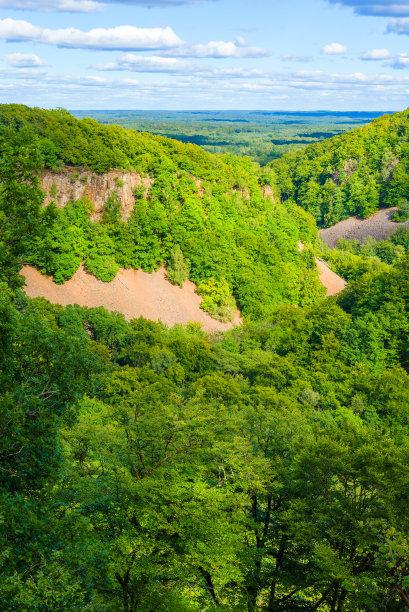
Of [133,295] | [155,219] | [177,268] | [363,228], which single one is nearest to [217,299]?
[177,268]

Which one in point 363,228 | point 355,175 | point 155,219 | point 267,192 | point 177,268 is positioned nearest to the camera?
point 177,268

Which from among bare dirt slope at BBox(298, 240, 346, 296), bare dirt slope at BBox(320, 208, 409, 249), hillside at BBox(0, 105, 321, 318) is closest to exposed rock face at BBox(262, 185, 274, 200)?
bare dirt slope at BBox(298, 240, 346, 296)

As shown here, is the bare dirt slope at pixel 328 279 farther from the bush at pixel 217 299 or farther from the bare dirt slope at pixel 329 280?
the bush at pixel 217 299

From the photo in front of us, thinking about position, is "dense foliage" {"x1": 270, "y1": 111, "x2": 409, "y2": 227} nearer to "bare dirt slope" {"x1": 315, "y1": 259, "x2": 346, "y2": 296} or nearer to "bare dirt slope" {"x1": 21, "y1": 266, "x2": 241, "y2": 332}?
"bare dirt slope" {"x1": 315, "y1": 259, "x2": 346, "y2": 296}

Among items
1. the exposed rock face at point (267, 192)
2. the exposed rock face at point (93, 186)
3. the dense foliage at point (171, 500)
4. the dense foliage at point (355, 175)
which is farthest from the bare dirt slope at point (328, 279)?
the dense foliage at point (171, 500)

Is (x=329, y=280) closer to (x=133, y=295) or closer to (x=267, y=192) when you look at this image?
(x=267, y=192)
